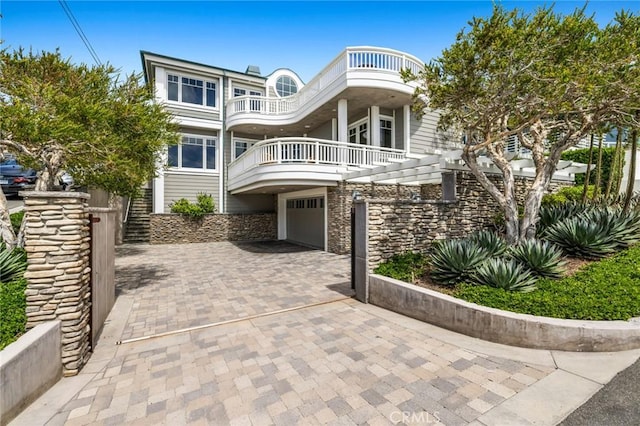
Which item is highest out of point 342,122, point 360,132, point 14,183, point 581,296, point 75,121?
point 360,132

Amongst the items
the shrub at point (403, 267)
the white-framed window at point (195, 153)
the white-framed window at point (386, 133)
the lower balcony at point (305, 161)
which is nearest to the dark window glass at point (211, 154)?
the white-framed window at point (195, 153)


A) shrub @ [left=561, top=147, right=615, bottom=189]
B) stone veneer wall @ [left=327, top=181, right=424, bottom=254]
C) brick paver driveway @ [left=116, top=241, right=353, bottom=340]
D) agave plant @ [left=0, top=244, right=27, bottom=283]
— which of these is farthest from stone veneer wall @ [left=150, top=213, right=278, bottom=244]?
shrub @ [left=561, top=147, right=615, bottom=189]

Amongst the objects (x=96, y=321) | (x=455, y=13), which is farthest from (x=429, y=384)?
(x=455, y=13)

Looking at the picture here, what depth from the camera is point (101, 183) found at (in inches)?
286

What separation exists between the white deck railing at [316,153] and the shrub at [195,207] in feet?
14.9

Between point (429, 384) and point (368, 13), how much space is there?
983 cm

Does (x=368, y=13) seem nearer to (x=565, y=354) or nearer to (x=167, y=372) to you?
(x=565, y=354)

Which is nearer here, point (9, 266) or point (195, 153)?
point (9, 266)

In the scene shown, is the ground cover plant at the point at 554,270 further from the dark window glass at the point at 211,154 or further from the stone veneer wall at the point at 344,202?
the dark window glass at the point at 211,154

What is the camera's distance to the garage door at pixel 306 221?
502 inches

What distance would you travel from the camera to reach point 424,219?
6.90m

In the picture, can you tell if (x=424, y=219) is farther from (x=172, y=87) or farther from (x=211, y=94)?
(x=172, y=87)

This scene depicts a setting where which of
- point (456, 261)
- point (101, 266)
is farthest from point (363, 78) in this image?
point (101, 266)

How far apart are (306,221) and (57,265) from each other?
36.0 ft
